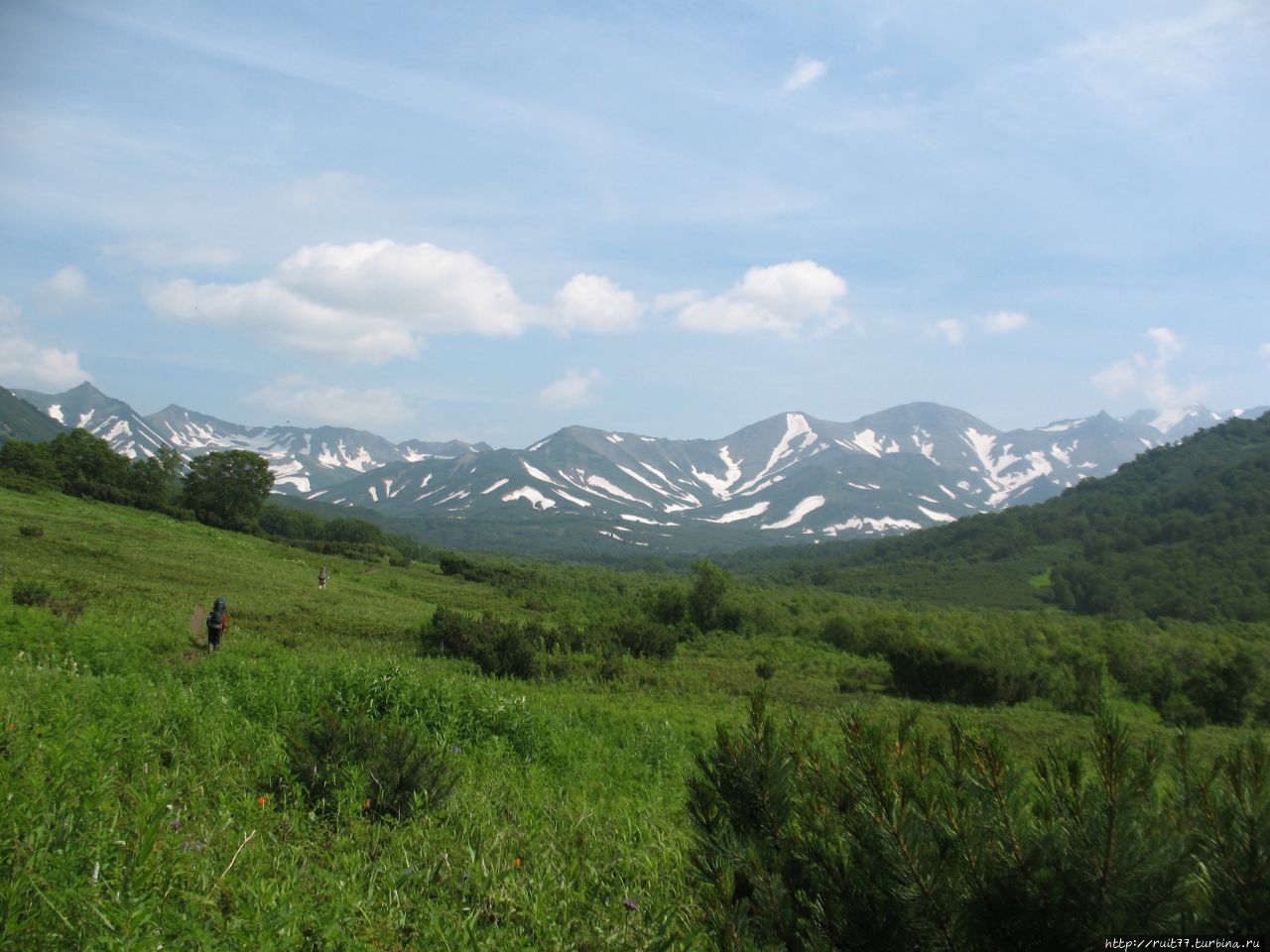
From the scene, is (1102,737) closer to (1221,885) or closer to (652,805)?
(1221,885)

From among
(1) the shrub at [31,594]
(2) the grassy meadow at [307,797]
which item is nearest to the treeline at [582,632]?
(2) the grassy meadow at [307,797]

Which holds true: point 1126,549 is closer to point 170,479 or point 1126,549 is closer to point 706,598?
point 706,598

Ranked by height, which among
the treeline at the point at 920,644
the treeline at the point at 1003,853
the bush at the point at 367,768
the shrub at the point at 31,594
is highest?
the treeline at the point at 1003,853

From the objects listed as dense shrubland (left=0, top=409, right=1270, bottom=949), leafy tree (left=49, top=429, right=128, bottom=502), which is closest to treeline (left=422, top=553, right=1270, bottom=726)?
dense shrubland (left=0, top=409, right=1270, bottom=949)

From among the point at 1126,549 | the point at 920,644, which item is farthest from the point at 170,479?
the point at 1126,549

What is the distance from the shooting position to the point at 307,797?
18.1 feet

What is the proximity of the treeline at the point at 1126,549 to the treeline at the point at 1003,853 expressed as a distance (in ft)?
280

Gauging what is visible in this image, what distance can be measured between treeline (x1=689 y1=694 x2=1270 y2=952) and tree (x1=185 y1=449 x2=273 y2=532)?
6201 centimetres

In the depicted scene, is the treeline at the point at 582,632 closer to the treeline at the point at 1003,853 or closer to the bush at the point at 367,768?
the bush at the point at 367,768

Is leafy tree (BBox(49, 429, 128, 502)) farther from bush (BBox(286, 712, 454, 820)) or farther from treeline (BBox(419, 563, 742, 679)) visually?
bush (BBox(286, 712, 454, 820))

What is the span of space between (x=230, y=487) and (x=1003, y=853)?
2628 inches

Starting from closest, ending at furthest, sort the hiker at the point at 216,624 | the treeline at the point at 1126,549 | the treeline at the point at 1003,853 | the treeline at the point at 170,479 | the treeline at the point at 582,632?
1. the treeline at the point at 1003,853
2. the hiker at the point at 216,624
3. the treeline at the point at 582,632
4. the treeline at the point at 170,479
5. the treeline at the point at 1126,549

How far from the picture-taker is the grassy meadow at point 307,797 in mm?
3217

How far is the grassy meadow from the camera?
3217 mm
